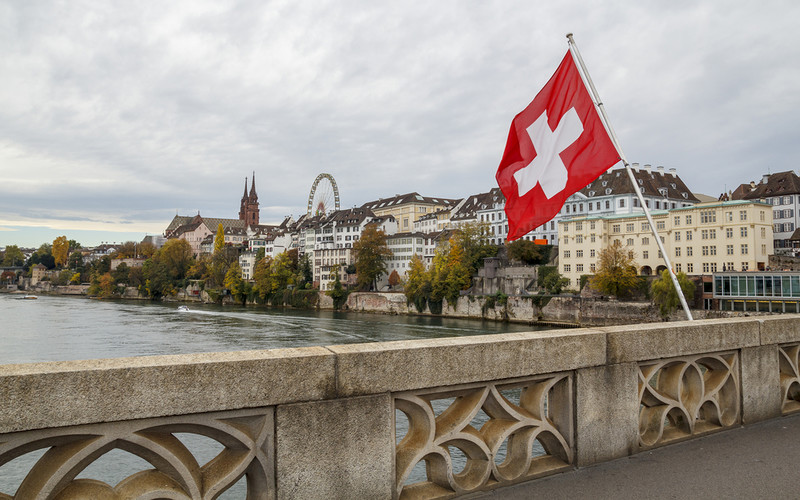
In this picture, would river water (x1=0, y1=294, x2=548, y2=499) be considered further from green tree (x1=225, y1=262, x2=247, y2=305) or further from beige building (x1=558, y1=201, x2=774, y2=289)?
green tree (x1=225, y1=262, x2=247, y2=305)

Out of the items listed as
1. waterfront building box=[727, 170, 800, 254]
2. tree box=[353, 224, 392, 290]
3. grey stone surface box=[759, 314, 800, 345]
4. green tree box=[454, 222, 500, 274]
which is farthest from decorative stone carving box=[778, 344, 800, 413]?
tree box=[353, 224, 392, 290]

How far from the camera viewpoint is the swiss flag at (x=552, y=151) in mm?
6672

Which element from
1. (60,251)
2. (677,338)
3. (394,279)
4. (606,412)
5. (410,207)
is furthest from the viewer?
(60,251)

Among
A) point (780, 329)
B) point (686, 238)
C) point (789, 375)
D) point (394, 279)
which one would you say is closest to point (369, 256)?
point (394, 279)

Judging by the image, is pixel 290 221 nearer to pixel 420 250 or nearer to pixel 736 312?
pixel 420 250

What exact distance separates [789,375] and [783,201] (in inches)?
3525

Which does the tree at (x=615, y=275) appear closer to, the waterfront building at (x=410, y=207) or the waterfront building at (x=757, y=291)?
the waterfront building at (x=757, y=291)

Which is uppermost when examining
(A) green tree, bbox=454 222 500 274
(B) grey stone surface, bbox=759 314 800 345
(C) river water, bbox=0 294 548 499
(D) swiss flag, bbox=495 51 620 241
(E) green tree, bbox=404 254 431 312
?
(A) green tree, bbox=454 222 500 274

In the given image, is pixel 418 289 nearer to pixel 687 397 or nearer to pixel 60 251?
pixel 687 397

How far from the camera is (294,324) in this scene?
197 feet

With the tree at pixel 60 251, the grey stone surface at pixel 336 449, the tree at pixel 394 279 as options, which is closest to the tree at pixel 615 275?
the tree at pixel 394 279

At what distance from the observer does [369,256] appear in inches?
3834

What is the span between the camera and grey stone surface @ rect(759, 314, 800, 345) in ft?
16.8

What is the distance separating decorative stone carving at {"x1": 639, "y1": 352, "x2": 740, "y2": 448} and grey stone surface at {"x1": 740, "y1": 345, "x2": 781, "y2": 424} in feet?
0.38
